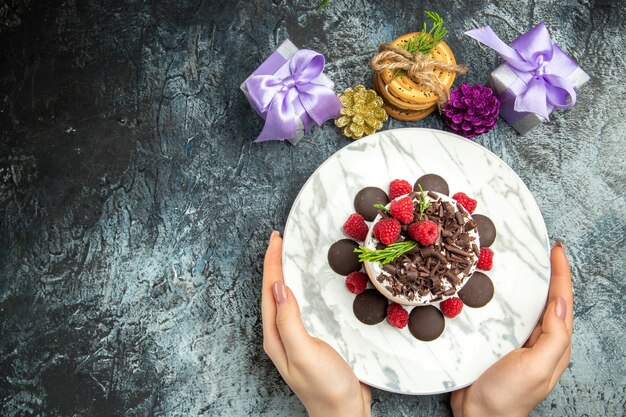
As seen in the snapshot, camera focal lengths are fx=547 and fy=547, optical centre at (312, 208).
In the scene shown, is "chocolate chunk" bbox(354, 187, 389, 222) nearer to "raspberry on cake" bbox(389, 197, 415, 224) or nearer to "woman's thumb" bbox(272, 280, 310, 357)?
"raspberry on cake" bbox(389, 197, 415, 224)

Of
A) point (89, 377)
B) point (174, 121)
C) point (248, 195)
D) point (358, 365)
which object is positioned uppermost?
point (174, 121)

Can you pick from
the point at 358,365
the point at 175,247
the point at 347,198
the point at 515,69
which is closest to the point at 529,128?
the point at 515,69

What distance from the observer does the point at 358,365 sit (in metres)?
1.31

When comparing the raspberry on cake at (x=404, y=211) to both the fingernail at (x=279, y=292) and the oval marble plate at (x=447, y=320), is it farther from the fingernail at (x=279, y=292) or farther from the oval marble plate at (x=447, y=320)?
the fingernail at (x=279, y=292)

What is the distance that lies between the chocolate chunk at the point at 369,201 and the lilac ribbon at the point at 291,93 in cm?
24

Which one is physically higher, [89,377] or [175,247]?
[175,247]

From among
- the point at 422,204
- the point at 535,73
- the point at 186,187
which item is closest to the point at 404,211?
the point at 422,204

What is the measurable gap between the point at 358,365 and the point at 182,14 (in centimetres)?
106

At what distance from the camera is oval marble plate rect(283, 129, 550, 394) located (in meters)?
1.31

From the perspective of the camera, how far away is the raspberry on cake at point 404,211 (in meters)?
1.17

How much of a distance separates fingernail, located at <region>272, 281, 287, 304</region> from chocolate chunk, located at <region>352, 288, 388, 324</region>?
179 mm

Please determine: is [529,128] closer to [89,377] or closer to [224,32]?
[224,32]

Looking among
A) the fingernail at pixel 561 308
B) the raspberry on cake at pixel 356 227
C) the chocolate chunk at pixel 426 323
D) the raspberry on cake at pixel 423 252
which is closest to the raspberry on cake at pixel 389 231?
the raspberry on cake at pixel 423 252

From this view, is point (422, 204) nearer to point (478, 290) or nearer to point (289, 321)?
point (478, 290)
